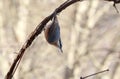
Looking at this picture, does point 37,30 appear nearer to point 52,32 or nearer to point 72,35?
point 52,32

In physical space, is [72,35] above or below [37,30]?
below

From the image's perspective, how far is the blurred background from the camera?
4.13m

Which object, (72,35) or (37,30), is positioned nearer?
(37,30)

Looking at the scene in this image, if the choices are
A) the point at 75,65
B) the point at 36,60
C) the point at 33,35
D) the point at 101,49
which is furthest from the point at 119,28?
the point at 33,35

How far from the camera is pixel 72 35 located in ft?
14.4

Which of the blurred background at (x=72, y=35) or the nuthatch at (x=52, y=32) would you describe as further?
the blurred background at (x=72, y=35)

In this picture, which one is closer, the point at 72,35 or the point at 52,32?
the point at 52,32

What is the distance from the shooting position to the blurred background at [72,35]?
4.13 metres

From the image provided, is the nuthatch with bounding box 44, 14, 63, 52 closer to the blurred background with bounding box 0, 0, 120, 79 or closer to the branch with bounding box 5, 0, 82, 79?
the branch with bounding box 5, 0, 82, 79

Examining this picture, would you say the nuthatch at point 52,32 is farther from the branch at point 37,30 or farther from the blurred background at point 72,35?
the blurred background at point 72,35

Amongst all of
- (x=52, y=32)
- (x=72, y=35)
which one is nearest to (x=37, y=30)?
(x=52, y=32)

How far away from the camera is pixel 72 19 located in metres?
4.43

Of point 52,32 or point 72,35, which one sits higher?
point 52,32

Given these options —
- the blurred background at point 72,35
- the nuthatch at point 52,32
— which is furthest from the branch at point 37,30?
the blurred background at point 72,35
